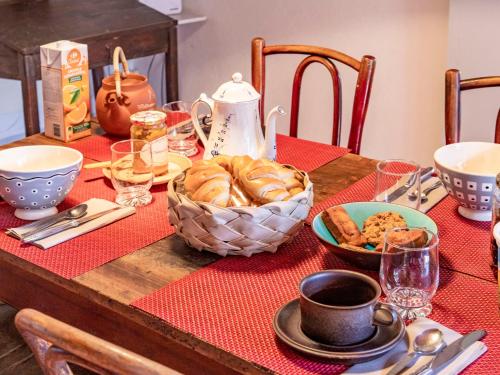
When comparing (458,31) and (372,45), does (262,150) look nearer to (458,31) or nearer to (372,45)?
(458,31)

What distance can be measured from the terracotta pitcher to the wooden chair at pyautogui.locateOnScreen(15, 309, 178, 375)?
1085mm

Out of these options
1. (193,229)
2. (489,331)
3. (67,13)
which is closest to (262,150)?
(193,229)

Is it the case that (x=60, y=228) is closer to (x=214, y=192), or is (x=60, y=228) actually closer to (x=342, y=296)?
(x=214, y=192)

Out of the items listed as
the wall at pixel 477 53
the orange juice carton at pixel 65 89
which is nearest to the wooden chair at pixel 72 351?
the orange juice carton at pixel 65 89

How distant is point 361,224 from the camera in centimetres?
138

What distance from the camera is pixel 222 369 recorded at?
3.54 ft

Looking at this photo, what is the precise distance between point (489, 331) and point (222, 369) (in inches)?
14.8

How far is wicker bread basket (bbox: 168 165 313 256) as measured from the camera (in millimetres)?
1232

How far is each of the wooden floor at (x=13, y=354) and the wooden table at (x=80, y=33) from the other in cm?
76

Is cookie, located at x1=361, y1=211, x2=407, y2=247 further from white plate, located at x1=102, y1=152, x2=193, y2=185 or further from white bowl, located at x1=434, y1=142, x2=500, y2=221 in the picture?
white plate, located at x1=102, y1=152, x2=193, y2=185

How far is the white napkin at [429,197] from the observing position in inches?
57.6

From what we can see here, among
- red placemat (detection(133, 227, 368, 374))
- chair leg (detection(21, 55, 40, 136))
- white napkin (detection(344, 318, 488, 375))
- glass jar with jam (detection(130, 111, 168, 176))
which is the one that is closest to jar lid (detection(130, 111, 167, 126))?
glass jar with jam (detection(130, 111, 168, 176))

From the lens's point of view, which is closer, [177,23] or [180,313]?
[180,313]

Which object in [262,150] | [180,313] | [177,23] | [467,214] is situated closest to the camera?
[180,313]
